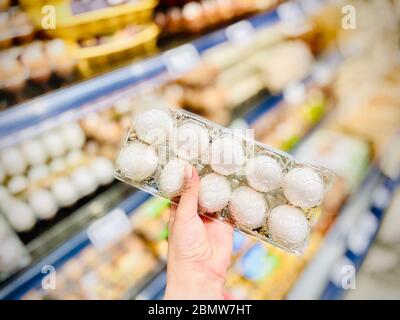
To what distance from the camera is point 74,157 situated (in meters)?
1.89

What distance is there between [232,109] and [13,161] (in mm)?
1494

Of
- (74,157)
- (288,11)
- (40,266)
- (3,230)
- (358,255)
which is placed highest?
(288,11)

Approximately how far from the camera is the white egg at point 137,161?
1127mm

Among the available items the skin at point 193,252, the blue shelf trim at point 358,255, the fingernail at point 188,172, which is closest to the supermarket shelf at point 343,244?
the blue shelf trim at point 358,255

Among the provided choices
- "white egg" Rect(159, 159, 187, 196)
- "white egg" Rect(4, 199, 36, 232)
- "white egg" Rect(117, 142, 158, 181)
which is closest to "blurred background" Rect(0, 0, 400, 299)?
"white egg" Rect(4, 199, 36, 232)

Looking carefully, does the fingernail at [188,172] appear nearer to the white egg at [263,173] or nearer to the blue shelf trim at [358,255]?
the white egg at [263,173]

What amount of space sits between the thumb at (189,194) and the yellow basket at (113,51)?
90cm

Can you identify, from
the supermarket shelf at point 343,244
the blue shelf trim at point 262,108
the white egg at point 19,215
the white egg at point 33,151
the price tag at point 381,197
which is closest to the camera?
the white egg at point 19,215

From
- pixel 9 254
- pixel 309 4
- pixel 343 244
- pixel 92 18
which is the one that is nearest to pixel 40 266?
pixel 9 254

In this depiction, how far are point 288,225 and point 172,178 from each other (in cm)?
39

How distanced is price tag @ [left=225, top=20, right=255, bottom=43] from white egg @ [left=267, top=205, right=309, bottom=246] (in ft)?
4.46

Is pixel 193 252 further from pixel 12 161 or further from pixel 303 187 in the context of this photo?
pixel 12 161

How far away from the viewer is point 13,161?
5.33 ft

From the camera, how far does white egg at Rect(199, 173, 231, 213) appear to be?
114 centimetres
